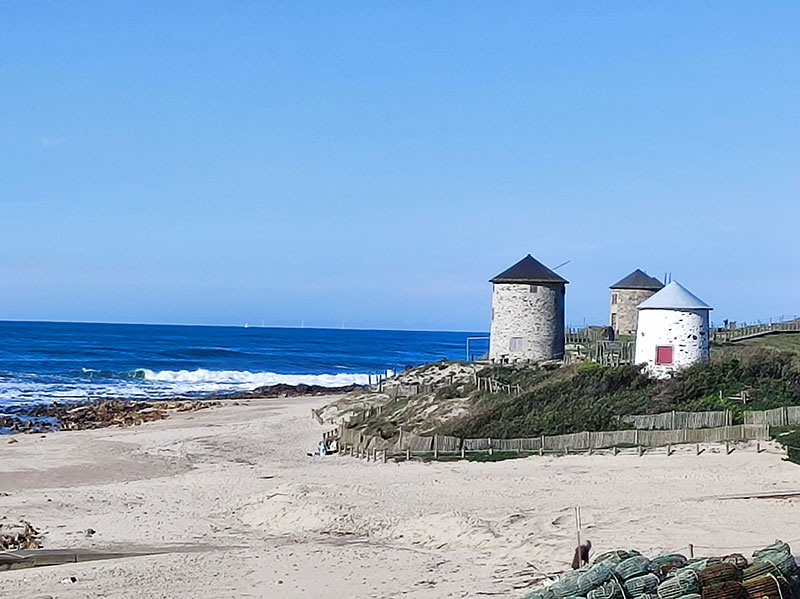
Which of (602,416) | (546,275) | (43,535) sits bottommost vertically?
(43,535)

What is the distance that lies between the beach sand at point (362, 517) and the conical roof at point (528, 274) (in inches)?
525

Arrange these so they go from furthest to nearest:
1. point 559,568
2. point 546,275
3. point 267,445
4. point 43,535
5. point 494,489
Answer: point 546,275 < point 267,445 < point 494,489 < point 43,535 < point 559,568

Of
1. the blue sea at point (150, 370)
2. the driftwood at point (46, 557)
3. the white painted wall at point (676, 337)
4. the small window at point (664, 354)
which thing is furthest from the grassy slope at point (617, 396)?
the blue sea at point (150, 370)

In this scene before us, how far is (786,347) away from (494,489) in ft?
86.9

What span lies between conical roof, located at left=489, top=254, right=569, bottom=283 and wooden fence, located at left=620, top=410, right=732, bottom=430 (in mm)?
13514

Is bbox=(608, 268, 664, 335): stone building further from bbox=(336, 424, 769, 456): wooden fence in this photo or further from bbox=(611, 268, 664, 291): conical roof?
bbox=(336, 424, 769, 456): wooden fence

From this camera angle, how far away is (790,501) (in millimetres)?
18500

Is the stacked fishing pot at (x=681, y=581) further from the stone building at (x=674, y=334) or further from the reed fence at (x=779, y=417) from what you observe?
the stone building at (x=674, y=334)

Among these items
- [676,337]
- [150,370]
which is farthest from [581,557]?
[150,370]

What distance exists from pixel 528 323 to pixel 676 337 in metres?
8.50

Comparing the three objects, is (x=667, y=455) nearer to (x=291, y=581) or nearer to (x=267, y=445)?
(x=291, y=581)

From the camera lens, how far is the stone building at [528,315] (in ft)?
134

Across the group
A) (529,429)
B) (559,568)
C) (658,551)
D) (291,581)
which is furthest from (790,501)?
(529,429)

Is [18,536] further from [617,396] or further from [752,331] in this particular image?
[752,331]
